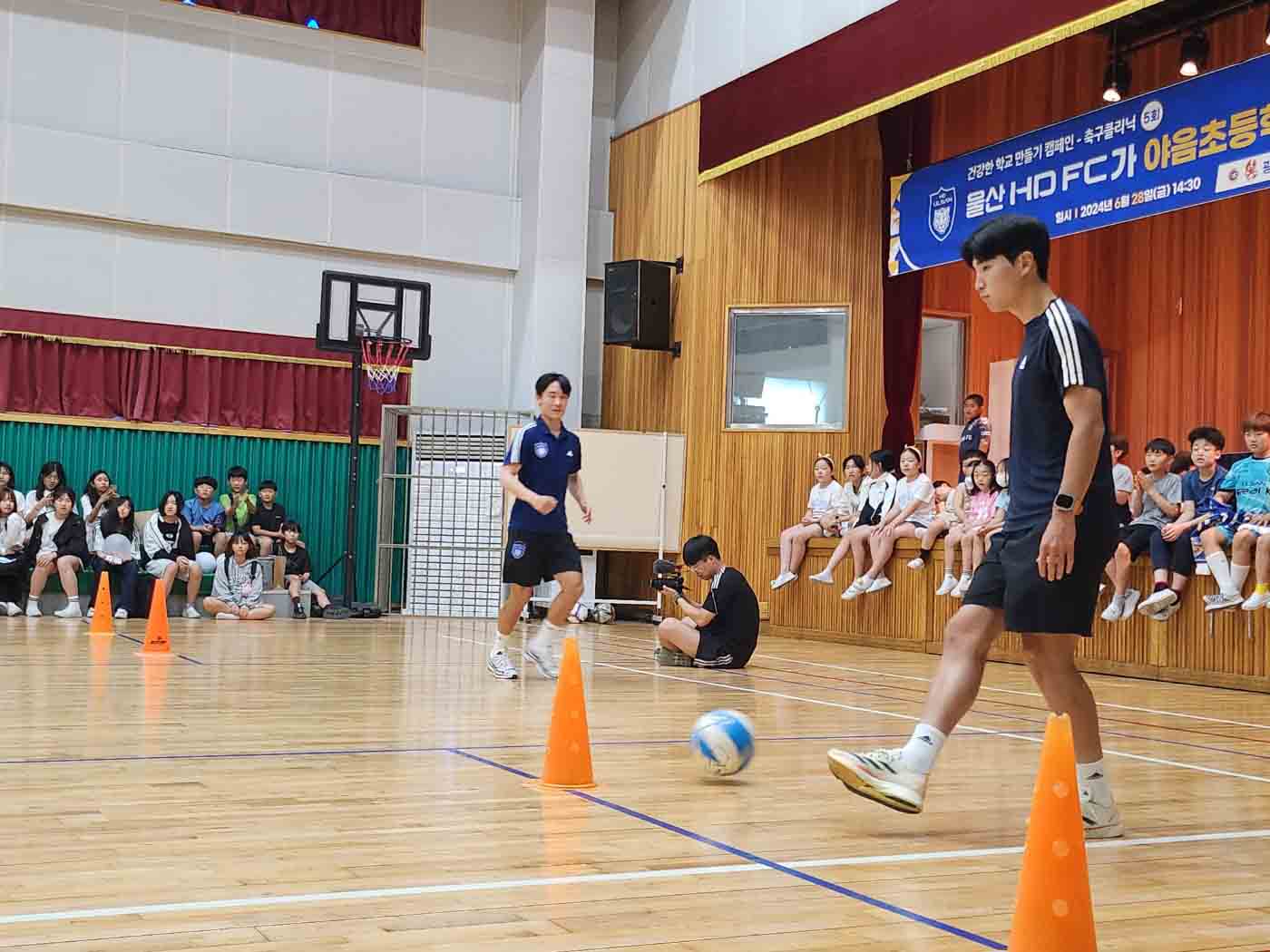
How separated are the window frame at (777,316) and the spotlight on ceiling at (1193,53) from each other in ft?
12.3

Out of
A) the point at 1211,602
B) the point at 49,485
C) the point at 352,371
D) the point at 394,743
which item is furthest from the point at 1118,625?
the point at 49,485

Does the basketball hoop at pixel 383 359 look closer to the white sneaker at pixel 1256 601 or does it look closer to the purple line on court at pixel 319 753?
the white sneaker at pixel 1256 601

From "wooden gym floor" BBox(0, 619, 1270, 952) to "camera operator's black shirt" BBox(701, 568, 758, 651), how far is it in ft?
4.06

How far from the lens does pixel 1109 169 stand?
33.5 feet

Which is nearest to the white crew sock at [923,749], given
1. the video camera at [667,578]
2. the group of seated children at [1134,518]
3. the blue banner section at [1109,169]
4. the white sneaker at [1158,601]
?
the group of seated children at [1134,518]

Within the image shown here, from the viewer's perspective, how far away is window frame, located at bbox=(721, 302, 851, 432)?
13.4m

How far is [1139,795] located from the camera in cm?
430

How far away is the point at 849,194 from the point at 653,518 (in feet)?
12.5

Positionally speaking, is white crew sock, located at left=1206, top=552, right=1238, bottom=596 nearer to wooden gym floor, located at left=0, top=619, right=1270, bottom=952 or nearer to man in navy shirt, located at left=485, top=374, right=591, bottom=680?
wooden gym floor, located at left=0, top=619, right=1270, bottom=952

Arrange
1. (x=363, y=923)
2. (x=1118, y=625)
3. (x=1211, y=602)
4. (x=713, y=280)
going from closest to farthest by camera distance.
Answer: (x=363, y=923) < (x=1211, y=602) < (x=1118, y=625) < (x=713, y=280)

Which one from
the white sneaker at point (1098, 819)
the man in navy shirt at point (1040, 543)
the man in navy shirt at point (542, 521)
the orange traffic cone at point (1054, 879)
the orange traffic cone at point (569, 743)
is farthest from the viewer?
the man in navy shirt at point (542, 521)

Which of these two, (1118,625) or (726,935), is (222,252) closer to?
(1118,625)

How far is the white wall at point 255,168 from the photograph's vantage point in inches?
522

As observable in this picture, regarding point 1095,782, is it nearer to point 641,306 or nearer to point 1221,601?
point 1221,601
